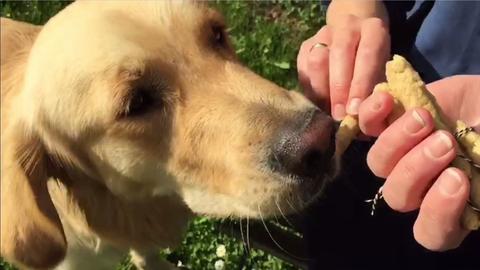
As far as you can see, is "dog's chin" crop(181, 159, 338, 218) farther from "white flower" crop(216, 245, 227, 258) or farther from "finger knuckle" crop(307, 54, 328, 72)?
"white flower" crop(216, 245, 227, 258)

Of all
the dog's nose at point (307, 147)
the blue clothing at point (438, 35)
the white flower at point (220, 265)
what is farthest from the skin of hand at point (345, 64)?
the white flower at point (220, 265)

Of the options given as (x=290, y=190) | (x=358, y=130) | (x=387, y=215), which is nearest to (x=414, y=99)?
(x=358, y=130)

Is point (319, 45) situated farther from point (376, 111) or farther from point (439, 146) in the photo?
point (439, 146)

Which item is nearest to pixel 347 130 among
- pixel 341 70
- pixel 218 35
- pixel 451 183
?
pixel 341 70

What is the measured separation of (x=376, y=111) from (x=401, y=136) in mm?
122

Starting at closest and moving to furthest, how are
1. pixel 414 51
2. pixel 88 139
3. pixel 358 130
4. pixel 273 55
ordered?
pixel 358 130
pixel 88 139
pixel 414 51
pixel 273 55

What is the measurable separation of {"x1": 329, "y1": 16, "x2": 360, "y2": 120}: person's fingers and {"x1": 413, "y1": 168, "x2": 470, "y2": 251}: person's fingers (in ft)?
1.51

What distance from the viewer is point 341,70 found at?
7.04ft

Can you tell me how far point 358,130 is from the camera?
2051mm

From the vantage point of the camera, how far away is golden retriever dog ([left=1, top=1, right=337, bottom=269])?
209 cm

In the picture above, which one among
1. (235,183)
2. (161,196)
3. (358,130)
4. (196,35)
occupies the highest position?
(196,35)

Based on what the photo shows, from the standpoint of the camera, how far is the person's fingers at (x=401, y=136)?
5.46 feet

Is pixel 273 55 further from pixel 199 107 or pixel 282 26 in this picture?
pixel 199 107

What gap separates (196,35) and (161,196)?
2.07 feet
